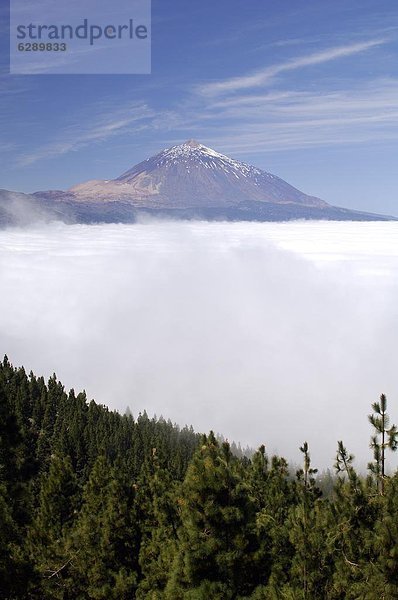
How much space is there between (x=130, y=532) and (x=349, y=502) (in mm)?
15148

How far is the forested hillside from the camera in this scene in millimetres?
19828

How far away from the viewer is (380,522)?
18891mm

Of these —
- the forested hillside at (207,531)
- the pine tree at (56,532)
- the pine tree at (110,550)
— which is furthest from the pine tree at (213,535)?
the pine tree at (56,532)

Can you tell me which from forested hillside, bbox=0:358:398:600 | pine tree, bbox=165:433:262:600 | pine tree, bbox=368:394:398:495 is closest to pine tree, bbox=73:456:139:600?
forested hillside, bbox=0:358:398:600

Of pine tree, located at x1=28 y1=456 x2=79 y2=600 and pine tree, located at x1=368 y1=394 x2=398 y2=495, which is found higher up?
pine tree, located at x1=368 y1=394 x2=398 y2=495

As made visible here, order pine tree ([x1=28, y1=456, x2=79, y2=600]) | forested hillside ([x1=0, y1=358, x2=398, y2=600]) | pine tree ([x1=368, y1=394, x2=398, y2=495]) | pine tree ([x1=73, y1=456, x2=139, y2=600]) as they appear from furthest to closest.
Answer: pine tree ([x1=28, y1=456, x2=79, y2=600])
pine tree ([x1=73, y1=456, x2=139, y2=600])
forested hillside ([x1=0, y1=358, x2=398, y2=600])
pine tree ([x1=368, y1=394, x2=398, y2=495])

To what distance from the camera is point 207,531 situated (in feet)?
66.0

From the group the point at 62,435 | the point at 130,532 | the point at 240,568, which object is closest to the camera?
the point at 240,568

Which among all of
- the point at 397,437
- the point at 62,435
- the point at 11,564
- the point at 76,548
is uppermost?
the point at 397,437

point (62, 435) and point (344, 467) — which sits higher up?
point (344, 467)

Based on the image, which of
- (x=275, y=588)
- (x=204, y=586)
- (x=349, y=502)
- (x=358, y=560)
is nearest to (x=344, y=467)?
(x=349, y=502)

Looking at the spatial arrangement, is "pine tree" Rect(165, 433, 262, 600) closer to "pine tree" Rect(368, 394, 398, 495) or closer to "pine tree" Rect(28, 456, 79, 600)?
"pine tree" Rect(368, 394, 398, 495)

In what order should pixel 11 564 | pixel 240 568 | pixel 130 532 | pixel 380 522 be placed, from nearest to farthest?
pixel 380 522
pixel 240 568
pixel 11 564
pixel 130 532

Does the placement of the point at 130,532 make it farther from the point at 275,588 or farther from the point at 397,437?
the point at 397,437
